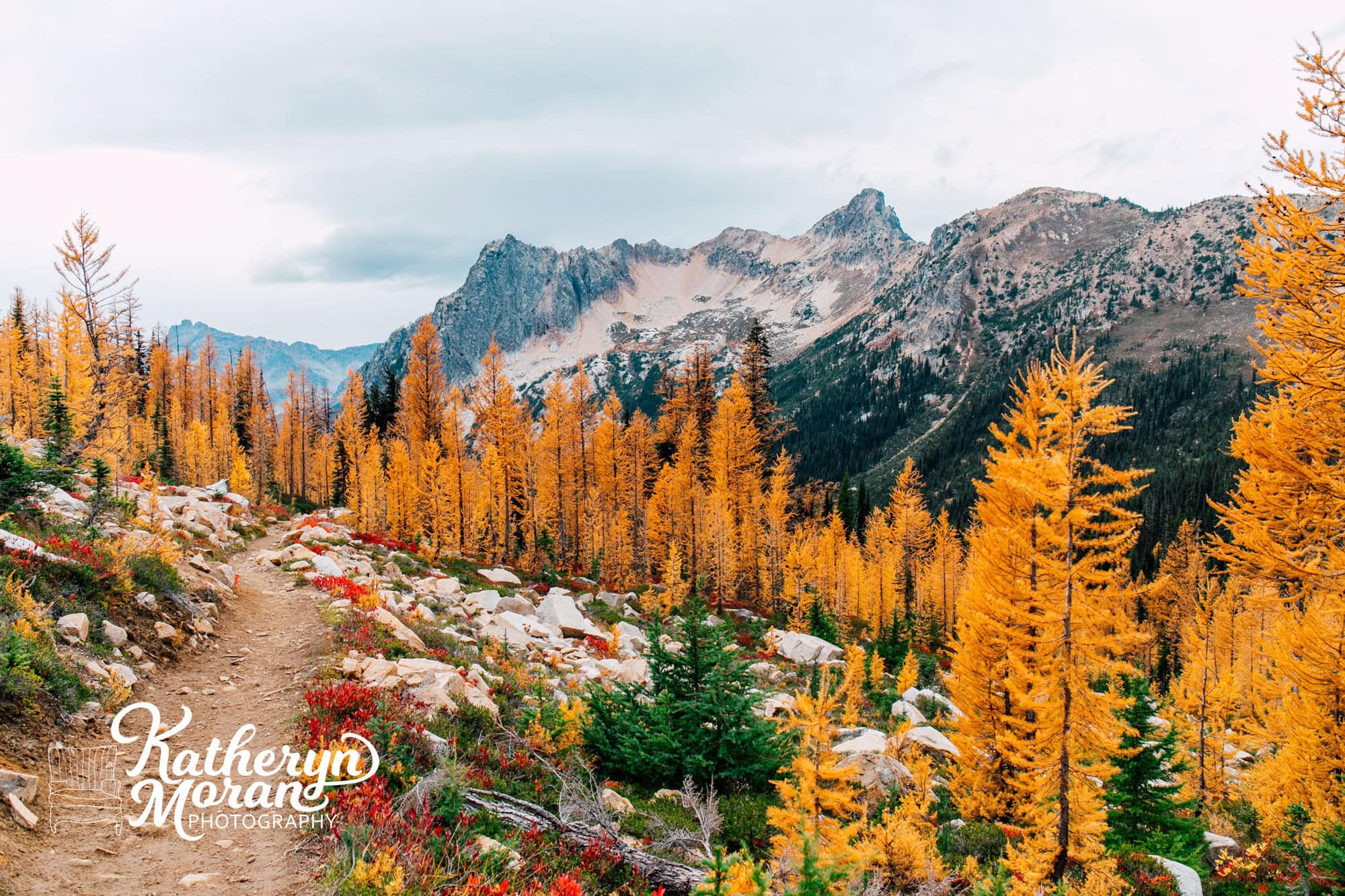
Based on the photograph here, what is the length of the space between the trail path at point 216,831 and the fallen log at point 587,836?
1.78 metres

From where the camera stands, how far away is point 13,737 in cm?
551

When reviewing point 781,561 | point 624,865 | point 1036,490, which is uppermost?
point 1036,490

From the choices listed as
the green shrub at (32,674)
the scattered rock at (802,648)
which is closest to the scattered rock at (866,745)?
the scattered rock at (802,648)

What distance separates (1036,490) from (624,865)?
28.7 feet

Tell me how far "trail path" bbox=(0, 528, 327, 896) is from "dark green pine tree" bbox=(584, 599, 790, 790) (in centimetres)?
480

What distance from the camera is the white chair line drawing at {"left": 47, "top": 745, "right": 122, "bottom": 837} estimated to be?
5160 millimetres

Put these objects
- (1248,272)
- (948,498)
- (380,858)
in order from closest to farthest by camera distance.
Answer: (380,858) < (1248,272) < (948,498)

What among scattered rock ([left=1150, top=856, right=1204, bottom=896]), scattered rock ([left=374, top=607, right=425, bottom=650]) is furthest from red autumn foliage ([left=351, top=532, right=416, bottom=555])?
scattered rock ([left=1150, top=856, right=1204, bottom=896])

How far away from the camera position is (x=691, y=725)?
→ 9773mm

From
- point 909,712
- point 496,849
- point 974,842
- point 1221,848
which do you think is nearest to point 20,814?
point 496,849

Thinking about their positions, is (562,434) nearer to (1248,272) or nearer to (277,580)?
(277,580)

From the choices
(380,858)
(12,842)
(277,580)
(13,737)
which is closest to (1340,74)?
(380,858)

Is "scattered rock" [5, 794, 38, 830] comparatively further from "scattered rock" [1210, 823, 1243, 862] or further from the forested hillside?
"scattered rock" [1210, 823, 1243, 862]

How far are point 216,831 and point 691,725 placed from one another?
6.49 m
